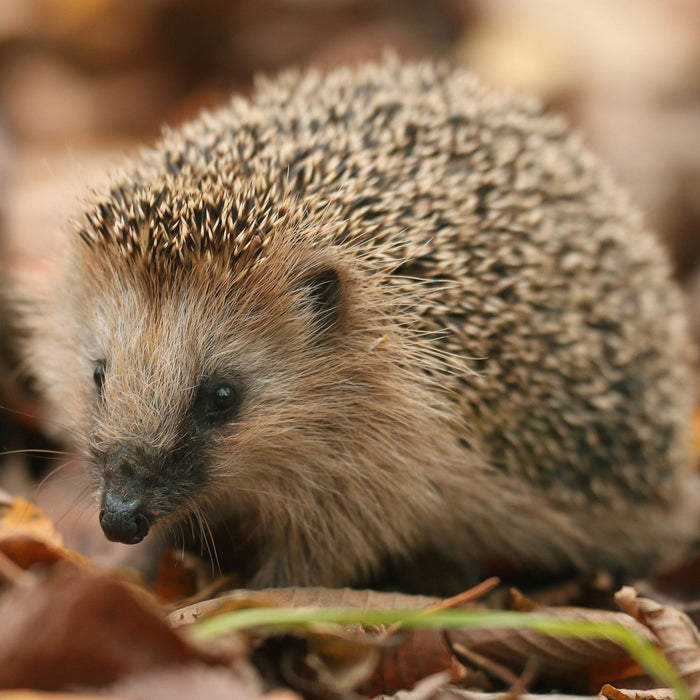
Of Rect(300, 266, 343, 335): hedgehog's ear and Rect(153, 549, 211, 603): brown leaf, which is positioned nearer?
Rect(300, 266, 343, 335): hedgehog's ear

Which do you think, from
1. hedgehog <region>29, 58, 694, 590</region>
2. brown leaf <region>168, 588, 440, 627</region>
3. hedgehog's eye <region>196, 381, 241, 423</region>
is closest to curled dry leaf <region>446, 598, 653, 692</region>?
brown leaf <region>168, 588, 440, 627</region>

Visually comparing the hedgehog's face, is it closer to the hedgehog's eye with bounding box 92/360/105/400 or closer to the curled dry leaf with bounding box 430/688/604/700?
the hedgehog's eye with bounding box 92/360/105/400

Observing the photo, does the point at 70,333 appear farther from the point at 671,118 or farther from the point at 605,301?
the point at 671,118

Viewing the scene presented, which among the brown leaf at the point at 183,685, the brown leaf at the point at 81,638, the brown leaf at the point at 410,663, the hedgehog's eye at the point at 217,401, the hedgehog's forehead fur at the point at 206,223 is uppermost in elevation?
the hedgehog's forehead fur at the point at 206,223

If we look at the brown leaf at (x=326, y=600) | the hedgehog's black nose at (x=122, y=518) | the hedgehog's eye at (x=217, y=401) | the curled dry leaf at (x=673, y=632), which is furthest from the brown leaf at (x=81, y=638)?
the curled dry leaf at (x=673, y=632)

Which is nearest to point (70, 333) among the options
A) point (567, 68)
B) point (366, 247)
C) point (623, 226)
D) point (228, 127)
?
point (228, 127)

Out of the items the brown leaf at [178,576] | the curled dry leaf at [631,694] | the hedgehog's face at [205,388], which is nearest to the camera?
the curled dry leaf at [631,694]

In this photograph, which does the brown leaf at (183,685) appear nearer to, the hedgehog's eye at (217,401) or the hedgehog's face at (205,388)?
the hedgehog's face at (205,388)

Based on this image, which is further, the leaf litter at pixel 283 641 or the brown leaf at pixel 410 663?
the brown leaf at pixel 410 663
